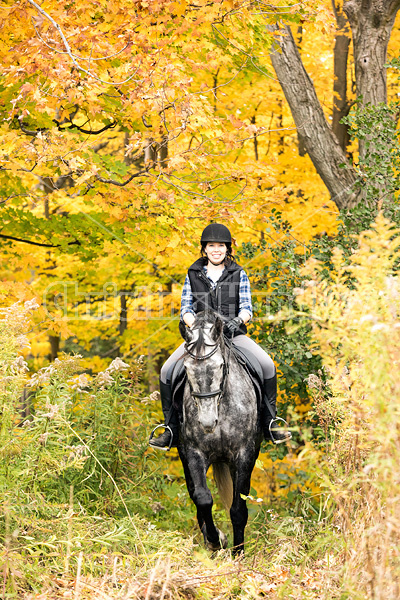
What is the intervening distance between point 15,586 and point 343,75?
43.4 ft

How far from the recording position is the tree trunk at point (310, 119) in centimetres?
950

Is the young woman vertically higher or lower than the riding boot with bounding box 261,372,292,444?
higher

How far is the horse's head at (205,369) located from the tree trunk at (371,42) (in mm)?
5421

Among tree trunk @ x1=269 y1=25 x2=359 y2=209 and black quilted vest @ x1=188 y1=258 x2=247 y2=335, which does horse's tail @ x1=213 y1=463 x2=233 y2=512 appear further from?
tree trunk @ x1=269 y1=25 x2=359 y2=209

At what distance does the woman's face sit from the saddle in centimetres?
89

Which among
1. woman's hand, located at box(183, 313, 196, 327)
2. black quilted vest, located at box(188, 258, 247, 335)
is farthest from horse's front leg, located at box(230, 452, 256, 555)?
black quilted vest, located at box(188, 258, 247, 335)

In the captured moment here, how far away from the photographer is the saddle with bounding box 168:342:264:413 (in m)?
5.85

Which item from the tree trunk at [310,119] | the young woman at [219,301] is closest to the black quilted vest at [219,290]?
the young woman at [219,301]

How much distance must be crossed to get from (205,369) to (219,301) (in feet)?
4.33

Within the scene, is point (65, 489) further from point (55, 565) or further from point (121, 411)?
point (55, 565)

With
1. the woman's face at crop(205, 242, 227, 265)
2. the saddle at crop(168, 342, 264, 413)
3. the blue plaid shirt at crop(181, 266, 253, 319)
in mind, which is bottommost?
the saddle at crop(168, 342, 264, 413)

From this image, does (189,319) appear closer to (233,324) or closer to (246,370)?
(233,324)

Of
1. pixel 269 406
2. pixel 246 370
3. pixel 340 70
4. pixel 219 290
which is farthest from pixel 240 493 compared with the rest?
pixel 340 70

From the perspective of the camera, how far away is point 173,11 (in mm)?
7293
